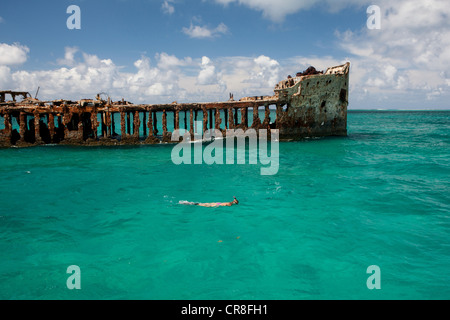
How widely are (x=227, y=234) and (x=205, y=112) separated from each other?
1700cm

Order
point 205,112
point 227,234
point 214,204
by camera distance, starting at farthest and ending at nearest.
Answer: point 205,112 < point 214,204 < point 227,234

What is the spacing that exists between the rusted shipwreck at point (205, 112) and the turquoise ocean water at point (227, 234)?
9115 mm

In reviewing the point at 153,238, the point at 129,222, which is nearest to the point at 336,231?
the point at 153,238

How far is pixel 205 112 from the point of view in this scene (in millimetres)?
24391

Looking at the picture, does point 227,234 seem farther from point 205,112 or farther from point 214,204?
point 205,112

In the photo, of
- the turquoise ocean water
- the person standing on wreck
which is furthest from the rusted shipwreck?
the person standing on wreck

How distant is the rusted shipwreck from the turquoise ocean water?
29.9 feet

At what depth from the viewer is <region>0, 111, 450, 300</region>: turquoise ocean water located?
6.25 meters

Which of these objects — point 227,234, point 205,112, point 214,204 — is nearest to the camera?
point 227,234

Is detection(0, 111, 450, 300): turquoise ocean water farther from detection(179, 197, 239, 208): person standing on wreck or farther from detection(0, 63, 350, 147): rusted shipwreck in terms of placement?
detection(0, 63, 350, 147): rusted shipwreck

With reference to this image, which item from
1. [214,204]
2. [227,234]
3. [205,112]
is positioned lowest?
[227,234]

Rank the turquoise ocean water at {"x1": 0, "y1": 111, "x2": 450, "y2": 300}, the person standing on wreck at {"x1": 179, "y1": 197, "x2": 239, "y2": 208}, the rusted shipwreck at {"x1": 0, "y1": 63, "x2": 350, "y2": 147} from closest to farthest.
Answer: the turquoise ocean water at {"x1": 0, "y1": 111, "x2": 450, "y2": 300} → the person standing on wreck at {"x1": 179, "y1": 197, "x2": 239, "y2": 208} → the rusted shipwreck at {"x1": 0, "y1": 63, "x2": 350, "y2": 147}

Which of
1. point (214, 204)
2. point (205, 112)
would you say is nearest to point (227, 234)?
point (214, 204)

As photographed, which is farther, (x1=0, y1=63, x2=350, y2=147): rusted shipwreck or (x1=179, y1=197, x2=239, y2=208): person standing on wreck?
(x1=0, y1=63, x2=350, y2=147): rusted shipwreck
